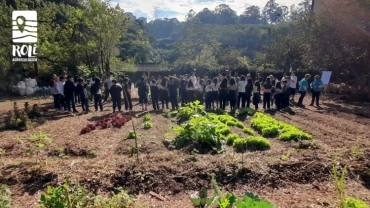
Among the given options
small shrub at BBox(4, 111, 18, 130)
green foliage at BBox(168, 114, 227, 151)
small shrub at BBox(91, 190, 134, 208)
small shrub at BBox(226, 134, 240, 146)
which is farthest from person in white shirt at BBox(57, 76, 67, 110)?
small shrub at BBox(91, 190, 134, 208)

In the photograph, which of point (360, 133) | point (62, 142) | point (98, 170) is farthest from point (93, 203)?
point (360, 133)

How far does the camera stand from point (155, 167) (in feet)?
20.1

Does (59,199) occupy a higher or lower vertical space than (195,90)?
lower

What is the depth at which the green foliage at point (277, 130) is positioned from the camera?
8445 mm

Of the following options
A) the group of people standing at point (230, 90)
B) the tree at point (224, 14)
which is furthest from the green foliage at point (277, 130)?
→ the tree at point (224, 14)

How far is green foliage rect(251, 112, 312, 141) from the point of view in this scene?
332 inches

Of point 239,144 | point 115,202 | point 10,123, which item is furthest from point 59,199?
point 10,123

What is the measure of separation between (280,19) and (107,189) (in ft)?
349

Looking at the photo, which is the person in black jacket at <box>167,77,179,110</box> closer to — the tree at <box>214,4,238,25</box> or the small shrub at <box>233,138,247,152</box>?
the small shrub at <box>233,138,247,152</box>

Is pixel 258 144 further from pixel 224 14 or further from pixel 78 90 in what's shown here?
pixel 224 14
